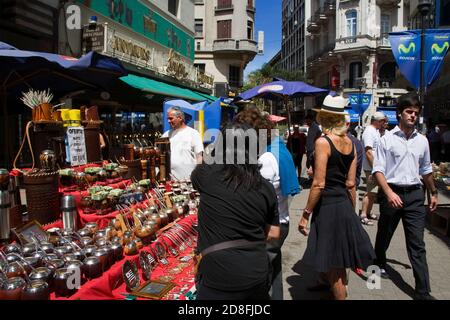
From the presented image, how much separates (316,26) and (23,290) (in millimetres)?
52201

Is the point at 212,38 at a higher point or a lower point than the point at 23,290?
higher

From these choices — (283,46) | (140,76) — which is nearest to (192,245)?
(140,76)

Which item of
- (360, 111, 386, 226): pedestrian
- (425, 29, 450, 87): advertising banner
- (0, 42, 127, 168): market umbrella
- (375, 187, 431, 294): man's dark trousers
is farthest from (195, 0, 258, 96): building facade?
(375, 187, 431, 294): man's dark trousers

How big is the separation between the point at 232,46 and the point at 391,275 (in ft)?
109

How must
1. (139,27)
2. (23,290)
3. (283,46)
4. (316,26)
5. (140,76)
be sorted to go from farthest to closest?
1. (283,46)
2. (316,26)
3. (139,27)
4. (140,76)
5. (23,290)

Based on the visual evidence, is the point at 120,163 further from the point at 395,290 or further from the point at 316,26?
the point at 316,26

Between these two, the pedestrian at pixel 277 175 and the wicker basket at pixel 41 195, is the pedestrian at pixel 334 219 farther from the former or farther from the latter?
the wicker basket at pixel 41 195

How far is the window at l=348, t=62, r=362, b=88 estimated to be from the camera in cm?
4056

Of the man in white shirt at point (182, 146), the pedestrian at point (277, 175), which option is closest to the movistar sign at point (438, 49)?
the man in white shirt at point (182, 146)

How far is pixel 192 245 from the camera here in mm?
4258

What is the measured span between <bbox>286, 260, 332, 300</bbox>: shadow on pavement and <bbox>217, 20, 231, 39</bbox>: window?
3364 cm

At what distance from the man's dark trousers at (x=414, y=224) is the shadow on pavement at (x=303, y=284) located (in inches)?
34.2

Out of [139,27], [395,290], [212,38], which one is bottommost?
[395,290]

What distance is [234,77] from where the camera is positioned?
121 ft
